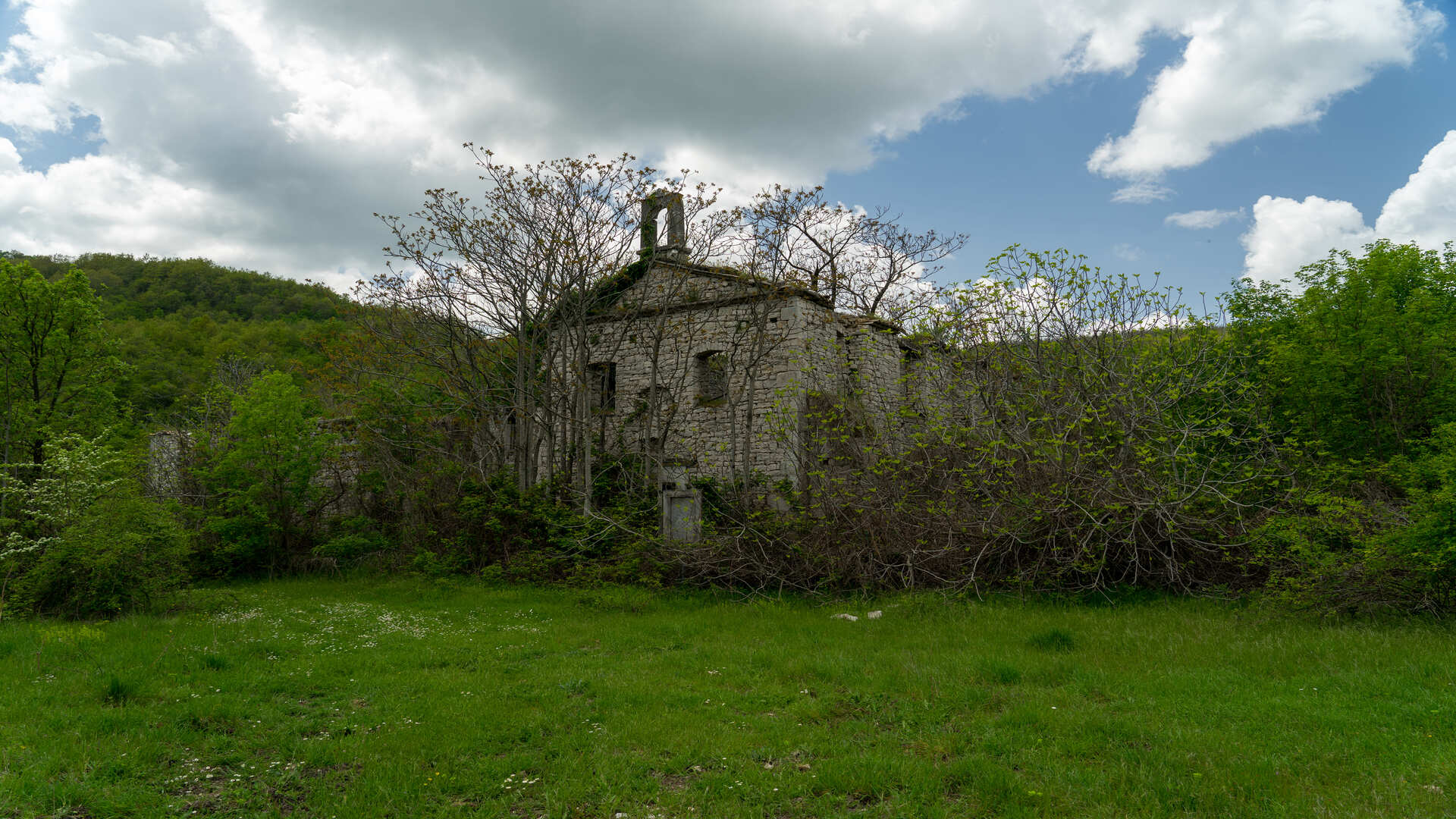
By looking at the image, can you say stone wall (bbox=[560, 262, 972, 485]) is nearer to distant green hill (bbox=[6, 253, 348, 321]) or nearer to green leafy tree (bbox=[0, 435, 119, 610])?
green leafy tree (bbox=[0, 435, 119, 610])

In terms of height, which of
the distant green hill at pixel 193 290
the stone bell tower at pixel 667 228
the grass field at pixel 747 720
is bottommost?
the grass field at pixel 747 720

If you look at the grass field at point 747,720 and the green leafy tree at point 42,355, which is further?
the green leafy tree at point 42,355

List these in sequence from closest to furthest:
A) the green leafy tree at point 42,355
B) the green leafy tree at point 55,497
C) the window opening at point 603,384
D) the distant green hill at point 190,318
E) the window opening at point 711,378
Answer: the green leafy tree at point 55,497 → the green leafy tree at point 42,355 → the window opening at point 711,378 → the window opening at point 603,384 → the distant green hill at point 190,318

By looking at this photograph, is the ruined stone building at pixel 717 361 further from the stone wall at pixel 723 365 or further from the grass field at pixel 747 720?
the grass field at pixel 747 720

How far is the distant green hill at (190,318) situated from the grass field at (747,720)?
2204 centimetres

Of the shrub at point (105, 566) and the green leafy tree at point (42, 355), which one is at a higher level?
the green leafy tree at point (42, 355)

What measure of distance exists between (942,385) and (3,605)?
1189 cm

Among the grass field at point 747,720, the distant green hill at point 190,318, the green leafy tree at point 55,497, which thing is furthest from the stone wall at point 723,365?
the distant green hill at point 190,318

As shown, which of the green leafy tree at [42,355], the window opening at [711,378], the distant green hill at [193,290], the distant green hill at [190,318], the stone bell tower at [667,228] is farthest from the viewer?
the distant green hill at [193,290]

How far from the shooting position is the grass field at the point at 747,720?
13.0 feet

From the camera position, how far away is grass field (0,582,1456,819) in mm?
3969

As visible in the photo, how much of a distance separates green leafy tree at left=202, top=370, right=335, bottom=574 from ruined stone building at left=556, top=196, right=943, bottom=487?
5.74 metres

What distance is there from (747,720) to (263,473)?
1318 cm

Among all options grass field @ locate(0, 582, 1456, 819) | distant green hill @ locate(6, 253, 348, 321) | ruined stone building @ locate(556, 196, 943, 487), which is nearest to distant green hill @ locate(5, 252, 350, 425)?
distant green hill @ locate(6, 253, 348, 321)
